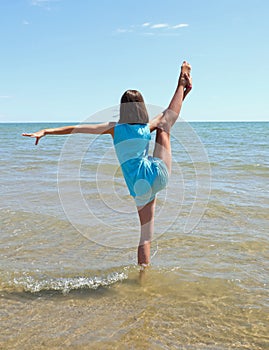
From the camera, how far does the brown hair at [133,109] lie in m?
4.09

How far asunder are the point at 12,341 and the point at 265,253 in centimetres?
318

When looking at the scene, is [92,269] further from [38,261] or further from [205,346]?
[205,346]

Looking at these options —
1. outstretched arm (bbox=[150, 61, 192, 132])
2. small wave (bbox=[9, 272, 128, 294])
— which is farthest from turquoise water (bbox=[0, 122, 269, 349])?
outstretched arm (bbox=[150, 61, 192, 132])

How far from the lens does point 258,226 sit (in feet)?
19.8

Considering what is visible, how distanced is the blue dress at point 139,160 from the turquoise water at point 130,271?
99 cm

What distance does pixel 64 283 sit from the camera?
4246 mm

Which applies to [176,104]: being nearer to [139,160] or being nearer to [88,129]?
[139,160]

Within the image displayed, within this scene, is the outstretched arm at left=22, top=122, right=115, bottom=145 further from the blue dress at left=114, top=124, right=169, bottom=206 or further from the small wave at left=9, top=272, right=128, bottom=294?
the small wave at left=9, top=272, right=128, bottom=294

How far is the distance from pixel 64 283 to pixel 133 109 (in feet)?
6.44

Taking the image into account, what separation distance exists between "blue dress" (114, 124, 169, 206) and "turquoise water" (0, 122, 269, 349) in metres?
0.99

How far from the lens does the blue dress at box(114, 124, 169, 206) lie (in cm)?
406

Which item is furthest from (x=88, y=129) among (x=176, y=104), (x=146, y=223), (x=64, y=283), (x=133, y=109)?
(x=64, y=283)

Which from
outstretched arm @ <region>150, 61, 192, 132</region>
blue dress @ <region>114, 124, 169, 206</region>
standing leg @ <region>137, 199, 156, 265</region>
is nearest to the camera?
blue dress @ <region>114, 124, 169, 206</region>

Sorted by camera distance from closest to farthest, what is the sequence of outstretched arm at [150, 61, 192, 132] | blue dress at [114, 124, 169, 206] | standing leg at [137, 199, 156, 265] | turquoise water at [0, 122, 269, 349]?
turquoise water at [0, 122, 269, 349] → blue dress at [114, 124, 169, 206] → outstretched arm at [150, 61, 192, 132] → standing leg at [137, 199, 156, 265]
